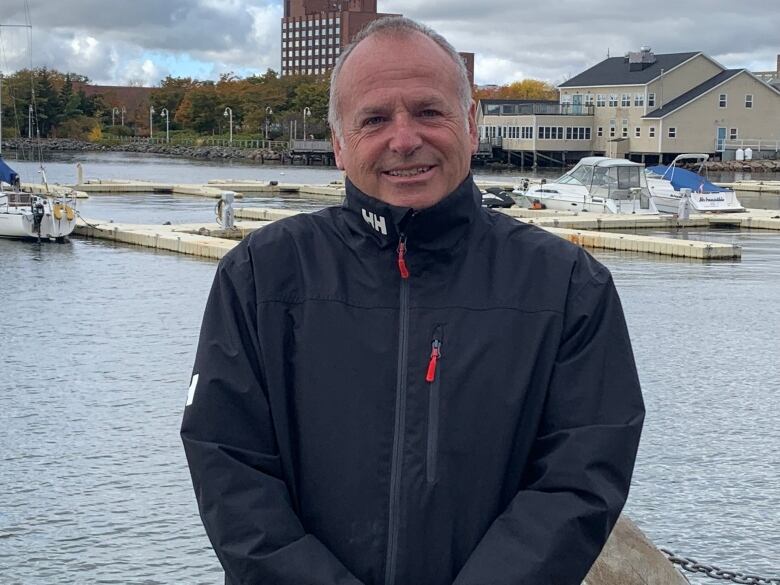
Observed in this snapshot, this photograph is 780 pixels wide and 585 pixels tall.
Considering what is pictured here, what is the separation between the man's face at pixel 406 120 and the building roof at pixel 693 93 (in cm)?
8698

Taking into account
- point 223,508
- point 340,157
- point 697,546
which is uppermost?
point 340,157

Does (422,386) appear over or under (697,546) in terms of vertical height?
over

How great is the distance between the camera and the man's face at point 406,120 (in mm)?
3074

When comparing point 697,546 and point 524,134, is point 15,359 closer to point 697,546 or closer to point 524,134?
point 697,546

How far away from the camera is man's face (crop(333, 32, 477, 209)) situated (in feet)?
10.1

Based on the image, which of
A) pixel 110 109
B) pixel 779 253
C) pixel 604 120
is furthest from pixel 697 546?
pixel 110 109

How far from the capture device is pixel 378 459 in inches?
116

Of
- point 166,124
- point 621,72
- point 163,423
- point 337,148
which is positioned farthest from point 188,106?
point 337,148

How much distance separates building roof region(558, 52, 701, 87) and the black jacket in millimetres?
89080

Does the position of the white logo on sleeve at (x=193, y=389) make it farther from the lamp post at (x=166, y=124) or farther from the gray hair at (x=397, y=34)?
the lamp post at (x=166, y=124)

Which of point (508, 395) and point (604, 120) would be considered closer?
point (508, 395)

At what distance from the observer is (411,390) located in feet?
9.63

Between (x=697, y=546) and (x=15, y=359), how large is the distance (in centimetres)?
1024

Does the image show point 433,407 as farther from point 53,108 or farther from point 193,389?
point 53,108
